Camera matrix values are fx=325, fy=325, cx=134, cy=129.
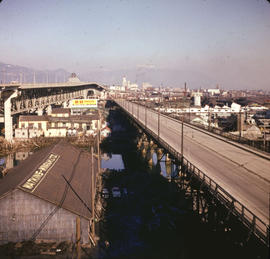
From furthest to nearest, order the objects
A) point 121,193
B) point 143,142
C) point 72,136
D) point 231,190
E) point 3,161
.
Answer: point 72,136 < point 143,142 < point 3,161 < point 121,193 < point 231,190

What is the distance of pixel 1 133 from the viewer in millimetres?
56750

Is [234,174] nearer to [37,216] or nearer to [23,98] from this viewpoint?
[37,216]

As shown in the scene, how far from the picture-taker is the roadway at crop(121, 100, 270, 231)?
1406 cm

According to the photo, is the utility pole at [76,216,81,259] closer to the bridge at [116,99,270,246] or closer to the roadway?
the bridge at [116,99,270,246]

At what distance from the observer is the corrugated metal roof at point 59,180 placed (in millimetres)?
17688

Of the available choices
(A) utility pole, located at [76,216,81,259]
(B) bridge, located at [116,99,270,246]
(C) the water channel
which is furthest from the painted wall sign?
(B) bridge, located at [116,99,270,246]

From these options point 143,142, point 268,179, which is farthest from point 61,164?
point 143,142

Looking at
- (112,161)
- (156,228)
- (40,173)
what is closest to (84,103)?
(112,161)

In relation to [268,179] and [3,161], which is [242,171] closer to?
[268,179]

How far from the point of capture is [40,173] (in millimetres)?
20484

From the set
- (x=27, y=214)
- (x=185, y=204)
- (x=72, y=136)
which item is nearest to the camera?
(x=27, y=214)

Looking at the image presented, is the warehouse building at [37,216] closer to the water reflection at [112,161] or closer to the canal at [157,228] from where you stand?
the canal at [157,228]

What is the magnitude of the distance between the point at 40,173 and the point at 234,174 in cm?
1177

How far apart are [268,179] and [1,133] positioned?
49936 millimetres
